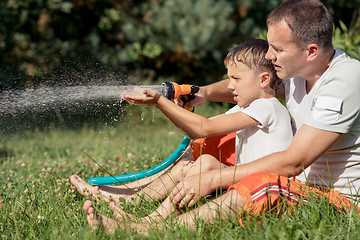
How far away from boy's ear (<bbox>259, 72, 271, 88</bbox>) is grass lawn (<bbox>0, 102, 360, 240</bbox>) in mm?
915

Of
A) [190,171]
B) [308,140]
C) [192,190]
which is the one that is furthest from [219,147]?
[308,140]

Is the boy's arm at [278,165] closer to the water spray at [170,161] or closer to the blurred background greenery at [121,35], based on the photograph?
the water spray at [170,161]

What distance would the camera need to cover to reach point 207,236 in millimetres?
2311

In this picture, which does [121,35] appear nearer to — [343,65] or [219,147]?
[219,147]

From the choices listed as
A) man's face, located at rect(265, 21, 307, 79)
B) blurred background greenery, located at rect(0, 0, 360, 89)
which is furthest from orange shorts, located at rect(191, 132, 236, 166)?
blurred background greenery, located at rect(0, 0, 360, 89)

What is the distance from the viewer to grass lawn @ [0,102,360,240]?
2.25m

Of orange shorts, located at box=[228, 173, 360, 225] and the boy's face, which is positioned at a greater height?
the boy's face

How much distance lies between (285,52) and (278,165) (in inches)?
25.4

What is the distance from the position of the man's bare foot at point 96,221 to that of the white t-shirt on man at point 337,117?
1044mm

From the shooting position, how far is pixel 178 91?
10.1 feet

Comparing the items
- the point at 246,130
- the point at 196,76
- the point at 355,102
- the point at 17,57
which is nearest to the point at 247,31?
the point at 196,76

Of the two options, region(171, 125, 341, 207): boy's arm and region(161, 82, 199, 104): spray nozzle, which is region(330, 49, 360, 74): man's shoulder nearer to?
region(171, 125, 341, 207): boy's arm

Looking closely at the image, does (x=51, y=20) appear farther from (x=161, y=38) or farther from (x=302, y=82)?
(x=302, y=82)

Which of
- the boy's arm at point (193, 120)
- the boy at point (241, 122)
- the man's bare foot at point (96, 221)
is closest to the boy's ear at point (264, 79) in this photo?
the boy at point (241, 122)
